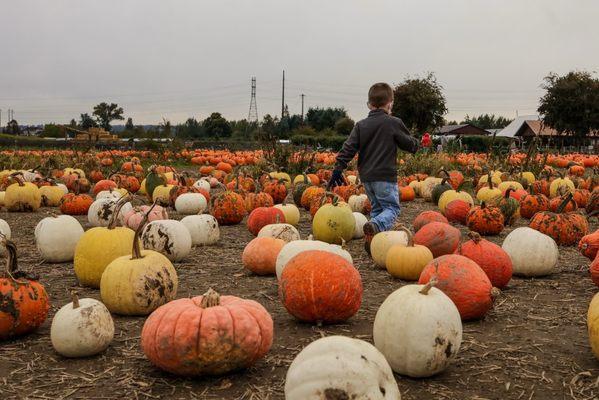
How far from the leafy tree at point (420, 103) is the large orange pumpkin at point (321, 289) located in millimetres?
39847

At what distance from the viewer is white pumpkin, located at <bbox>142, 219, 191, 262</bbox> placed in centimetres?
622

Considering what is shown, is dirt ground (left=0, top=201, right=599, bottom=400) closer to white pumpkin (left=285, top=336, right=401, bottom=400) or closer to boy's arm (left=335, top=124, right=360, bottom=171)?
white pumpkin (left=285, top=336, right=401, bottom=400)

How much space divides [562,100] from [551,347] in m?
47.3

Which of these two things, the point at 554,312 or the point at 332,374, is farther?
the point at 554,312

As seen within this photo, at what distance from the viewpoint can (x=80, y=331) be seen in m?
3.60

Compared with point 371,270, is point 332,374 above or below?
above

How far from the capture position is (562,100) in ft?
152

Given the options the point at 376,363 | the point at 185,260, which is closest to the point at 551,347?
the point at 376,363

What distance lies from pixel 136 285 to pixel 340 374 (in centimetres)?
225

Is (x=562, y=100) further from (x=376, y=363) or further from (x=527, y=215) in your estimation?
(x=376, y=363)

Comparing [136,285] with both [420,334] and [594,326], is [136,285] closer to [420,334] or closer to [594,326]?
[420,334]

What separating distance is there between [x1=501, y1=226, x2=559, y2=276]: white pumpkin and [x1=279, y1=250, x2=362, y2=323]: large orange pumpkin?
7.50 feet

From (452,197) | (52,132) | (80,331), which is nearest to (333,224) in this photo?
(452,197)

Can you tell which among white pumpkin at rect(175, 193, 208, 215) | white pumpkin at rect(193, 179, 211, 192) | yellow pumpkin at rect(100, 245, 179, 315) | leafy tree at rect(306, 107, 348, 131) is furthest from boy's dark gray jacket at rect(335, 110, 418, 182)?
leafy tree at rect(306, 107, 348, 131)
